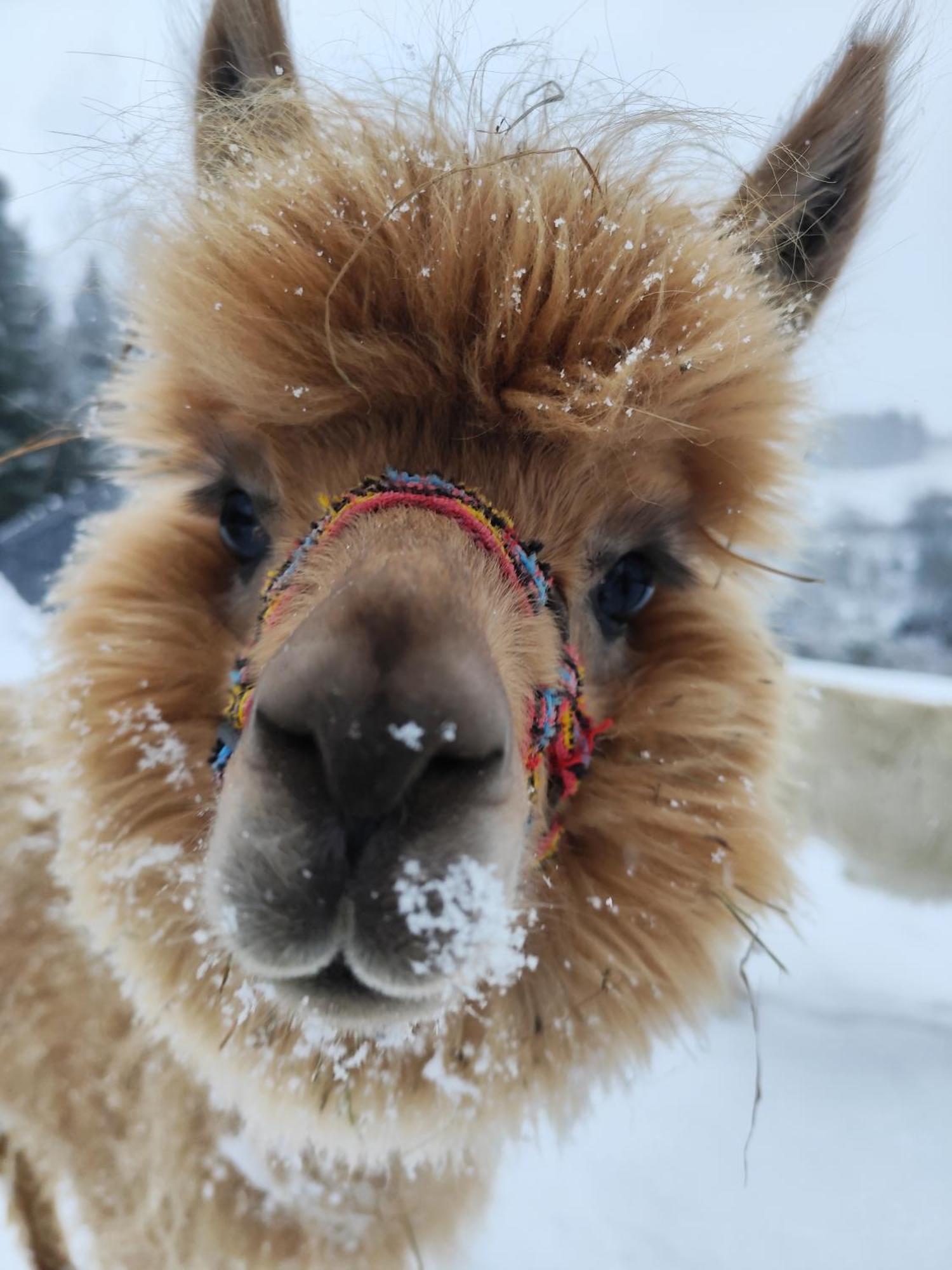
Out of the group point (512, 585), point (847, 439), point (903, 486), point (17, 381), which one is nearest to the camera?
point (512, 585)

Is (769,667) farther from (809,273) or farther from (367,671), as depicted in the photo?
(367,671)

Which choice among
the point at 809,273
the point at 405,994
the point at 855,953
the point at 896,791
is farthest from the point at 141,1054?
the point at 896,791

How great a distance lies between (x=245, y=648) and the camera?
54.3 inches

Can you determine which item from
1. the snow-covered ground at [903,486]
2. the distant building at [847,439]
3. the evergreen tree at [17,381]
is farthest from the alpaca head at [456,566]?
the evergreen tree at [17,381]

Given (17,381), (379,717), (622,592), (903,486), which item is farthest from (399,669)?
Answer: (903,486)

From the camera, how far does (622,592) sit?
1.53m

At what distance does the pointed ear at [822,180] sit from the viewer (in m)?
1.36

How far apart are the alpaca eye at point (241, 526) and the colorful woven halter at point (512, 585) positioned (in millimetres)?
223

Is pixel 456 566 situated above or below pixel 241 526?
above

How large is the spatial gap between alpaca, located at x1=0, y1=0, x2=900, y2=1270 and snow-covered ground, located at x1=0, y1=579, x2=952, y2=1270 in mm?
698

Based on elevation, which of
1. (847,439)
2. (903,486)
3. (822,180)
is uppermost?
(822,180)

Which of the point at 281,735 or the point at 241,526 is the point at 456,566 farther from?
the point at 241,526

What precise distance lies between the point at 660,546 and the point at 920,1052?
2.99 m

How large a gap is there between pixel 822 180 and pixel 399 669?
1276mm
